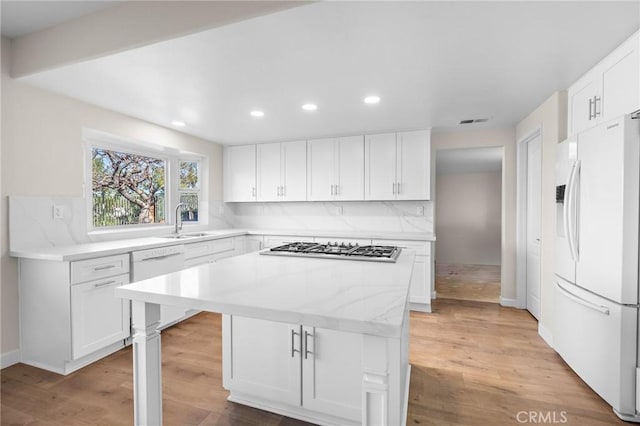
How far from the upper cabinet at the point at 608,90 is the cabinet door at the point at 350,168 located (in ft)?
7.31

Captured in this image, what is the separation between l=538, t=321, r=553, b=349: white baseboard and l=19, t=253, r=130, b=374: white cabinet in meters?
Result: 3.67

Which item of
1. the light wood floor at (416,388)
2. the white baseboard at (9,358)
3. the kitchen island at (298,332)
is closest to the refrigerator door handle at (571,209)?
the light wood floor at (416,388)

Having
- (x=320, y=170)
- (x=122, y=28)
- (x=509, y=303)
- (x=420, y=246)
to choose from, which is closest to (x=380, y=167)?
(x=320, y=170)

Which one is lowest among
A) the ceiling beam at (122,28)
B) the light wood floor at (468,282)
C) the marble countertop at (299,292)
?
the light wood floor at (468,282)

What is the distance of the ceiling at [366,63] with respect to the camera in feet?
5.33

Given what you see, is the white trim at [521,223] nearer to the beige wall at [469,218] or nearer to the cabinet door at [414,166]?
the cabinet door at [414,166]

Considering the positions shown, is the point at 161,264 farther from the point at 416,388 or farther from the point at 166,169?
the point at 416,388

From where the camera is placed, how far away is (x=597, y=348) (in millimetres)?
1999

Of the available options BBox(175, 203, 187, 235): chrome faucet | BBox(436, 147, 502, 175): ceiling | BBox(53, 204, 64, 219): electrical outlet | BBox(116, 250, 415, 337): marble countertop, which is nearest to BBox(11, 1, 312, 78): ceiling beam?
BBox(53, 204, 64, 219): electrical outlet

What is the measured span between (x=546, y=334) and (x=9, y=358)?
452 centimetres

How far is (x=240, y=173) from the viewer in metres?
4.86

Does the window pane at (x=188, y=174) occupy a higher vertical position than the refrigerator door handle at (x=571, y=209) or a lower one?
higher

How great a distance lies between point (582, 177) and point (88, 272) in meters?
3.70

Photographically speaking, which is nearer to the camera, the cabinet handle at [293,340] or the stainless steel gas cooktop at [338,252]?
the cabinet handle at [293,340]
